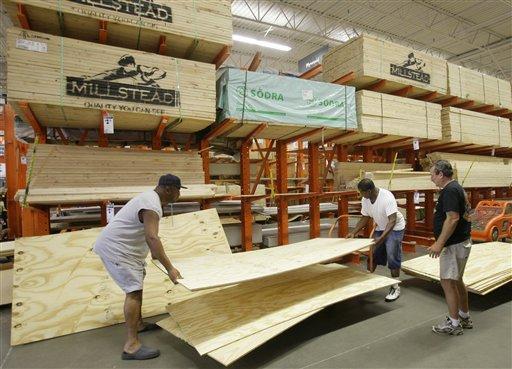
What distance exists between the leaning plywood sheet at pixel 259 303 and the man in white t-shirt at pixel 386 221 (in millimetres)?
700

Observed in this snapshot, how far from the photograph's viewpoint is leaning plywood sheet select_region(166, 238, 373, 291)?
10.8ft

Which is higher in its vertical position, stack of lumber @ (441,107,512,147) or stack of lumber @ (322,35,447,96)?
stack of lumber @ (322,35,447,96)

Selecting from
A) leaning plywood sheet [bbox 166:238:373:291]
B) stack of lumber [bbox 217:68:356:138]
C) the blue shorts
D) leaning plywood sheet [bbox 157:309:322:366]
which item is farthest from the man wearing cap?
the blue shorts

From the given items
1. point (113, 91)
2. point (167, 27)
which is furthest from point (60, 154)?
point (167, 27)

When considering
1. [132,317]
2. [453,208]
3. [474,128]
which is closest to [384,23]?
[474,128]

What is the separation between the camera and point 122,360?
139 inches

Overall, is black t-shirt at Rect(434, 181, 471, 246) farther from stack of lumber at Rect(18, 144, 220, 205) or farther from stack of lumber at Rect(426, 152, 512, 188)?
stack of lumber at Rect(426, 152, 512, 188)

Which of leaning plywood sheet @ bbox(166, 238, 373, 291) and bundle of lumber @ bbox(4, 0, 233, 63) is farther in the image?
bundle of lumber @ bbox(4, 0, 233, 63)

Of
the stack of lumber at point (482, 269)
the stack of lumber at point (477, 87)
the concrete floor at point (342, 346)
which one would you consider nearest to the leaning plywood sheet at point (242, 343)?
the concrete floor at point (342, 346)

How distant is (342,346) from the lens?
12.2 feet

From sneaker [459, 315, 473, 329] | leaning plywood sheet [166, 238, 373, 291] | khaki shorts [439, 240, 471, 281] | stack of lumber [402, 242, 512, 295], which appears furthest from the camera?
stack of lumber [402, 242, 512, 295]

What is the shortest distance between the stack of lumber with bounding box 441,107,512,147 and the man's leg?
8.42 meters

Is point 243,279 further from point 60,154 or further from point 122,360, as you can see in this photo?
point 60,154

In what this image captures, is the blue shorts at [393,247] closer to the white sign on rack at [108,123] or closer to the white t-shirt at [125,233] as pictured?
the white t-shirt at [125,233]
